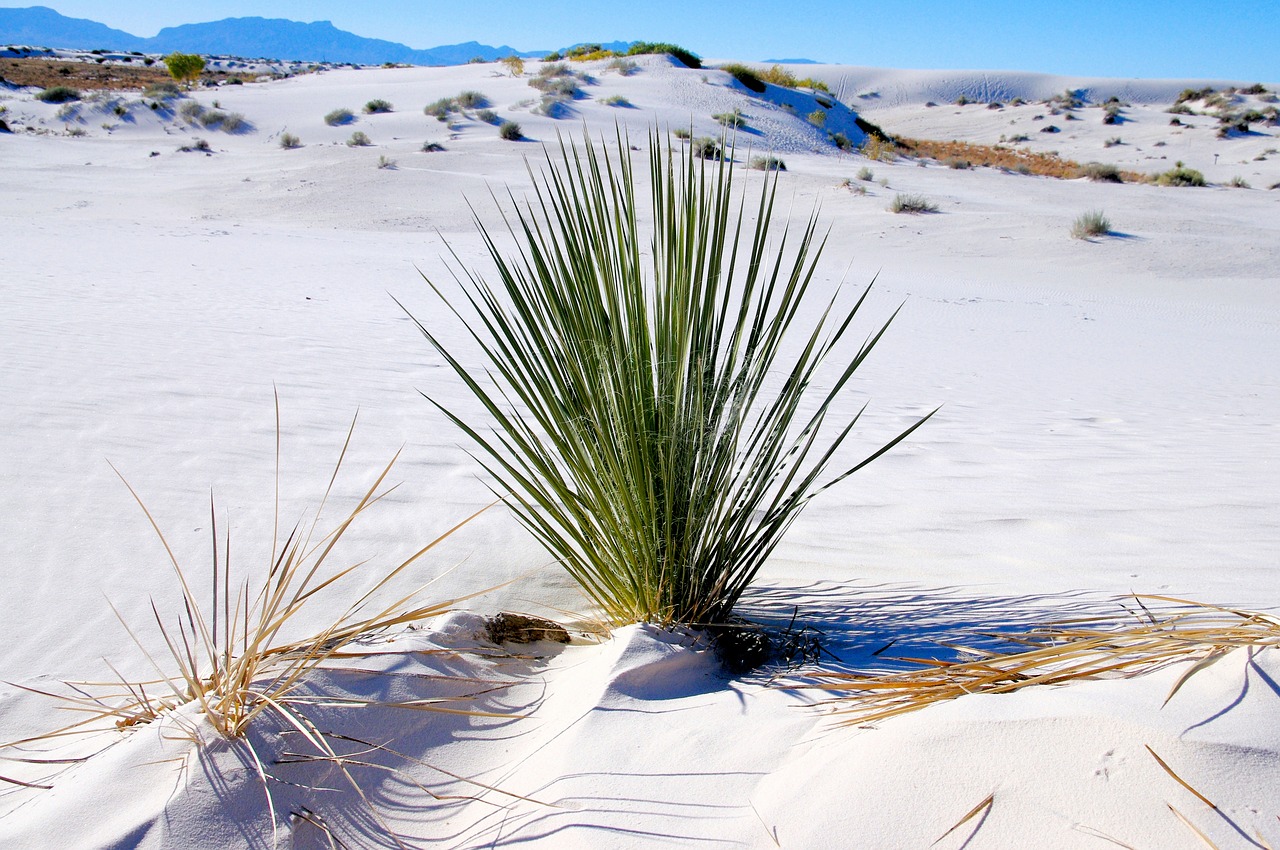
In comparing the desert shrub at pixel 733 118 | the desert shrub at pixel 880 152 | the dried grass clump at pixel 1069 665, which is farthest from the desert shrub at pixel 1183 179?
the dried grass clump at pixel 1069 665

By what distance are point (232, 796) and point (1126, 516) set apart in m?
3.54

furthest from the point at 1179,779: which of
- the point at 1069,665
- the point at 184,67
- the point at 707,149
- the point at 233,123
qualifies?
the point at 184,67

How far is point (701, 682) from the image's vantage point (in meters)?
1.96

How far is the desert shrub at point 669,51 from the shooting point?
32.8 metres

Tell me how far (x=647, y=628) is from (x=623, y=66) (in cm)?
3041

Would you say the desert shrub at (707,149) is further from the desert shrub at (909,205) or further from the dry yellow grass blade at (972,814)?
the desert shrub at (909,205)

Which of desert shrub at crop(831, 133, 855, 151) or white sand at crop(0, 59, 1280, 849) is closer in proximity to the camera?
white sand at crop(0, 59, 1280, 849)

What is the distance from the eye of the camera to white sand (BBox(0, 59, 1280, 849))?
1.28 meters

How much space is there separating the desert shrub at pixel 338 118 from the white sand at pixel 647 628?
1373 cm

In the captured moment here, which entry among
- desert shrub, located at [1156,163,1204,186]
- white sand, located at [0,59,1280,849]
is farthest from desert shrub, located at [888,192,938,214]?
desert shrub, located at [1156,163,1204,186]

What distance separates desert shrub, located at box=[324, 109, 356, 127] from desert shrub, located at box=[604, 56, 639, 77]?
367 inches

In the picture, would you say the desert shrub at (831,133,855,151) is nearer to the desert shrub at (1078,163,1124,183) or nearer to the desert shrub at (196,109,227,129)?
the desert shrub at (1078,163,1124,183)

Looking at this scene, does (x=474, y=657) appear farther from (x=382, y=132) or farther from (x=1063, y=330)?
(x=382, y=132)

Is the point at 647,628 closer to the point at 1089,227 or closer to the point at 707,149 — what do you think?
the point at 707,149
